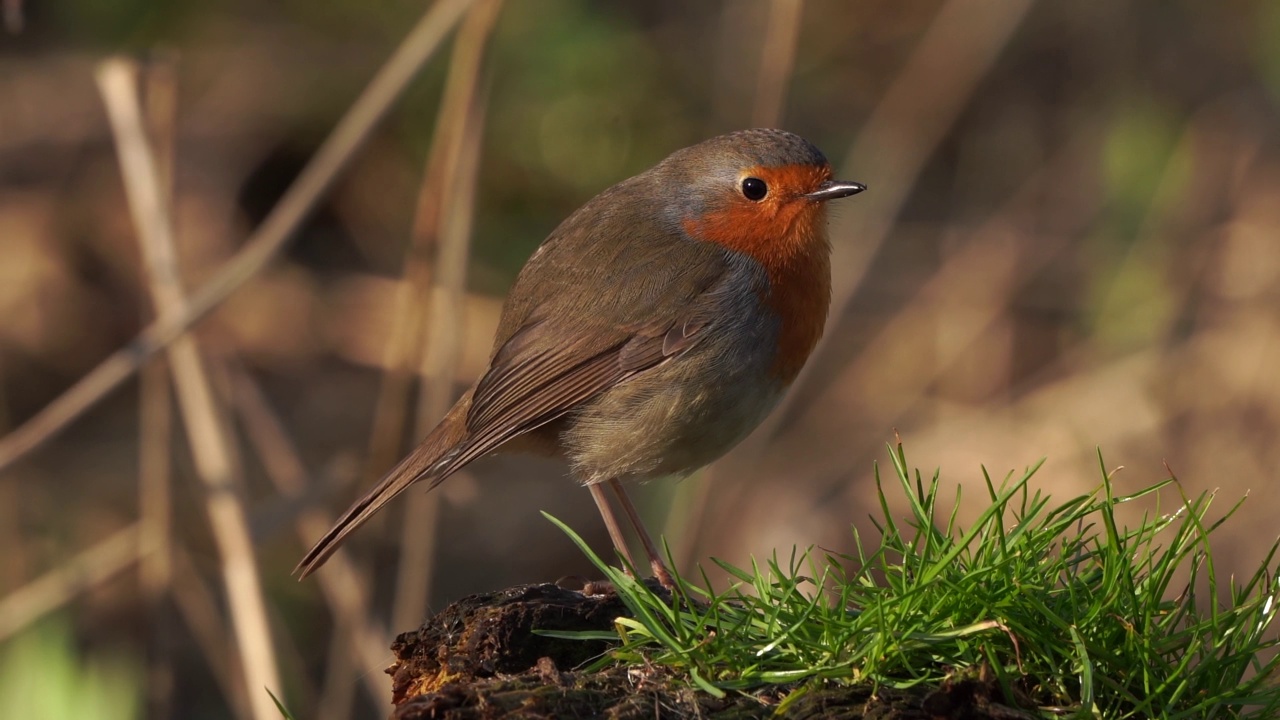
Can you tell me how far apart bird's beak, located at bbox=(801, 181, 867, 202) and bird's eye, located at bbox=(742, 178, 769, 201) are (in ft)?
0.38

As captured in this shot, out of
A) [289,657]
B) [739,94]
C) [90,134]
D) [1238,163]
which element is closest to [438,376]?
[289,657]

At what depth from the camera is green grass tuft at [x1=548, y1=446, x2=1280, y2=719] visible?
1934mm

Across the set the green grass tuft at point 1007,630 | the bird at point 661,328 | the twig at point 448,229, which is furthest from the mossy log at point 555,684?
the twig at point 448,229

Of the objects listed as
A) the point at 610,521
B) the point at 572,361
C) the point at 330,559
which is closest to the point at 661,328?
the point at 572,361

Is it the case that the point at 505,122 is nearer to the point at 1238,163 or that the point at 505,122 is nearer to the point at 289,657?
the point at 289,657

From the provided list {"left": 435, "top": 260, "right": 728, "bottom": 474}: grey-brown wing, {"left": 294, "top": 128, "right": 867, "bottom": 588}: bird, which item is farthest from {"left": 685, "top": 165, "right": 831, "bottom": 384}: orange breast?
{"left": 435, "top": 260, "right": 728, "bottom": 474}: grey-brown wing

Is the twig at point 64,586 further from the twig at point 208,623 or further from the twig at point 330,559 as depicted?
the twig at point 330,559

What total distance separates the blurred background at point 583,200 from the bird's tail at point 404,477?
192 centimetres

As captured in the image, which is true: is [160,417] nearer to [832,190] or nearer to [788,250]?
[788,250]

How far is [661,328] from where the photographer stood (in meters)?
3.60

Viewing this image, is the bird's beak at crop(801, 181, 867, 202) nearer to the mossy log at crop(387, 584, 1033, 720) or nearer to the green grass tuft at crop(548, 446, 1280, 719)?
the green grass tuft at crop(548, 446, 1280, 719)

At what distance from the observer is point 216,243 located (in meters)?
6.50

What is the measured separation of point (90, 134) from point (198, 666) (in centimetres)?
251

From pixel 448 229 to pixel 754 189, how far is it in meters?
1.15
